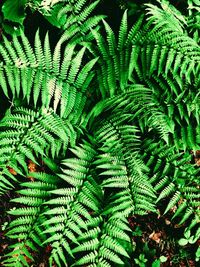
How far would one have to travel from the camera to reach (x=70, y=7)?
2.88m

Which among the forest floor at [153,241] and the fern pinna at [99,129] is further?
the forest floor at [153,241]

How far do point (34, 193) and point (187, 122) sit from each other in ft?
4.94

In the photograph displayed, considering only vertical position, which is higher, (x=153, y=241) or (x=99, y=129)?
(x=99, y=129)

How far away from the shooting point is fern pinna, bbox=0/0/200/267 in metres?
2.50

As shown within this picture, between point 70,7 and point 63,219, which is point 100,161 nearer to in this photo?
point 63,219

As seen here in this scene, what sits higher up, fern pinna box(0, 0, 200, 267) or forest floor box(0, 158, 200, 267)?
fern pinna box(0, 0, 200, 267)

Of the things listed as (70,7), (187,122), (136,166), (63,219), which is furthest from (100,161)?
(70,7)

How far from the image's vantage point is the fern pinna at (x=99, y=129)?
250cm

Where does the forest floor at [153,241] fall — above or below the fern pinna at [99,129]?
below

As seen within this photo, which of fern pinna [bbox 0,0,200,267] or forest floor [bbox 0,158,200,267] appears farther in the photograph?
forest floor [bbox 0,158,200,267]

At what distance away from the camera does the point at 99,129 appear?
2826mm

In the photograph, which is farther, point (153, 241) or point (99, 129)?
point (153, 241)

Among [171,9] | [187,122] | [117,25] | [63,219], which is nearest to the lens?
[63,219]

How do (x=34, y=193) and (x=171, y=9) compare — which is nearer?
(x=34, y=193)
